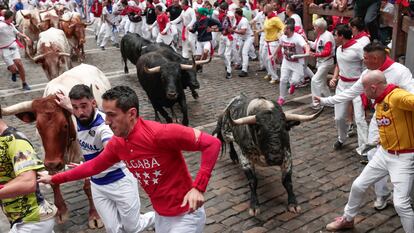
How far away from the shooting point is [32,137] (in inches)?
381

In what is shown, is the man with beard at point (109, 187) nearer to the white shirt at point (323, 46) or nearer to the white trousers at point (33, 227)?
the white trousers at point (33, 227)

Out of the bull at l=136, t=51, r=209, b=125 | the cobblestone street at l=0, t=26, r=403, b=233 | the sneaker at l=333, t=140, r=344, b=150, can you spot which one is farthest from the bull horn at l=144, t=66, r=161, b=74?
the sneaker at l=333, t=140, r=344, b=150

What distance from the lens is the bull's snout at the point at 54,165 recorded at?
547cm

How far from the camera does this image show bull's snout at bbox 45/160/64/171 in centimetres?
547

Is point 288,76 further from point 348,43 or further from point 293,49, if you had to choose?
point 348,43

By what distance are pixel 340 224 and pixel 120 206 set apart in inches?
102

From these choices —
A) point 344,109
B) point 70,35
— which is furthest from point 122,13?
point 344,109

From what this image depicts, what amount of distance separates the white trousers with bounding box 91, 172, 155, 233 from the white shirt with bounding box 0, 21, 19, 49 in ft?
31.9

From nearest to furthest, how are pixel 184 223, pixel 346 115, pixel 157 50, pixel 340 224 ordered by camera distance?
pixel 184 223 → pixel 340 224 → pixel 346 115 → pixel 157 50

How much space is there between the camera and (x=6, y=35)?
1338 centimetres

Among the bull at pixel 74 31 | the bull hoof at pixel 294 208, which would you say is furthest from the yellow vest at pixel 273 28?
the bull at pixel 74 31

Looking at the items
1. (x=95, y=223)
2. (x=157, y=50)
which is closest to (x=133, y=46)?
(x=157, y=50)

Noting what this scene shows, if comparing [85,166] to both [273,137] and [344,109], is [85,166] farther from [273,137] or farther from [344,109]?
[344,109]

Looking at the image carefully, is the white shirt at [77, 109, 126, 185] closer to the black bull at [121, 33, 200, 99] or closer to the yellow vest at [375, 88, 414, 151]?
the yellow vest at [375, 88, 414, 151]
